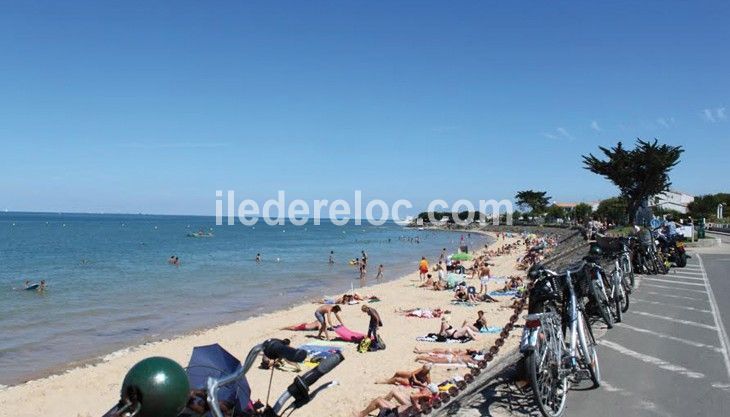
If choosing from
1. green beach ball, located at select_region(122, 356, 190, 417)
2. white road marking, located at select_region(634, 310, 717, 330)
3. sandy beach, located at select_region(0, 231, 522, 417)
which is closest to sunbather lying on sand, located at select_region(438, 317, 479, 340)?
sandy beach, located at select_region(0, 231, 522, 417)

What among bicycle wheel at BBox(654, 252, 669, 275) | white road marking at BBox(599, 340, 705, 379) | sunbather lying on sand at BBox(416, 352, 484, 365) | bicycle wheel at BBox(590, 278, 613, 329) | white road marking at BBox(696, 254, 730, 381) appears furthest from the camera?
bicycle wheel at BBox(654, 252, 669, 275)

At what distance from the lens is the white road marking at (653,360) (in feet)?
22.0

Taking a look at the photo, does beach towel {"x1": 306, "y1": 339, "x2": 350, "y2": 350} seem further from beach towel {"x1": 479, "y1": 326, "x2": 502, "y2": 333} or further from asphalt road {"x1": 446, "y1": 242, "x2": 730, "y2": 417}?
asphalt road {"x1": 446, "y1": 242, "x2": 730, "y2": 417}

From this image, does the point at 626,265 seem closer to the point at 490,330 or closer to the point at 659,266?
the point at 490,330

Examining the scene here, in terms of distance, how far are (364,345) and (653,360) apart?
7.65 metres

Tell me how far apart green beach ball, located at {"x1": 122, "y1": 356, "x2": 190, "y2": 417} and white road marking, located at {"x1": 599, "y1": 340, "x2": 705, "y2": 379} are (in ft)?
20.8

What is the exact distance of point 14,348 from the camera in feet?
54.4

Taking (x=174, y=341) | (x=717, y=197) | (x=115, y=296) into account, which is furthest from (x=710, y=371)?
(x=717, y=197)

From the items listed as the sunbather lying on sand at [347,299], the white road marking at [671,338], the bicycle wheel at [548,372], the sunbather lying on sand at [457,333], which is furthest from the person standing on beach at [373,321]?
the sunbather lying on sand at [347,299]

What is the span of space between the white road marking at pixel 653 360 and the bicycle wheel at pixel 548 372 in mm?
2290

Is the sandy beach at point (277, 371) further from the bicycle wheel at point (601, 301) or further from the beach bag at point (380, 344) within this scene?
the bicycle wheel at point (601, 301)

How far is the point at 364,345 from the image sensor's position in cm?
1386

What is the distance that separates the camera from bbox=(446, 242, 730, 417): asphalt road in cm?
547

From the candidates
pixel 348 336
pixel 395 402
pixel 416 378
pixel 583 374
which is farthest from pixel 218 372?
pixel 348 336
